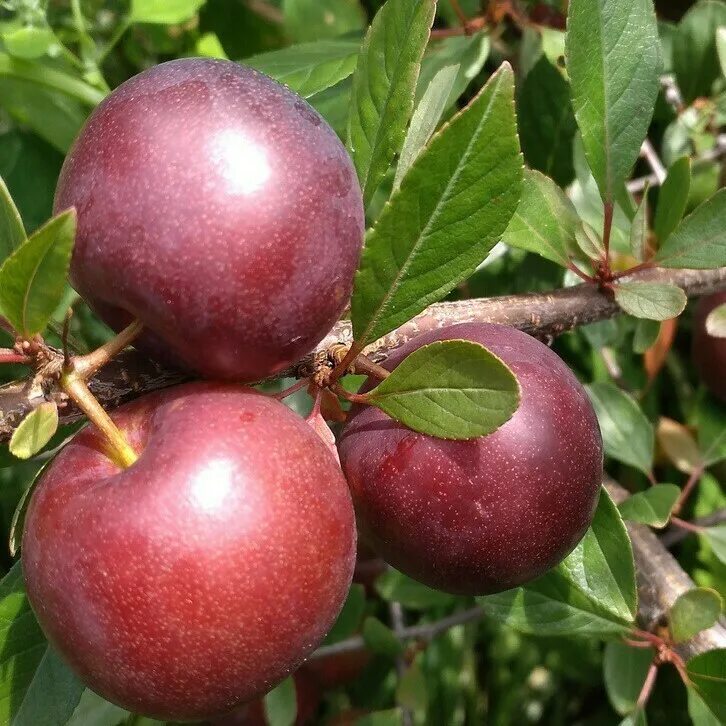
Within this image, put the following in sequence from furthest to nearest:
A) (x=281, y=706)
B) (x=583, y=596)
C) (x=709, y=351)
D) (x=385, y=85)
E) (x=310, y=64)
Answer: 1. (x=709, y=351)
2. (x=281, y=706)
3. (x=310, y=64)
4. (x=583, y=596)
5. (x=385, y=85)

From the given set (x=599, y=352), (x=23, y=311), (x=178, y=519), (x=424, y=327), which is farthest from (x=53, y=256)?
(x=599, y=352)

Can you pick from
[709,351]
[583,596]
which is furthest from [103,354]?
[709,351]

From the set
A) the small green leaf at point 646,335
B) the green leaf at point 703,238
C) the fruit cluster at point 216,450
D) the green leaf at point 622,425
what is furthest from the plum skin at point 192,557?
the green leaf at point 622,425

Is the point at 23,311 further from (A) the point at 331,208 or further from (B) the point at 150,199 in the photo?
(A) the point at 331,208

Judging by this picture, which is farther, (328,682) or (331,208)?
(328,682)

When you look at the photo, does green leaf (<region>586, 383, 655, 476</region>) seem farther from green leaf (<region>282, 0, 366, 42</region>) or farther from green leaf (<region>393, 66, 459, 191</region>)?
green leaf (<region>282, 0, 366, 42</region>)

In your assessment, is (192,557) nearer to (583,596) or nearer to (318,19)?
(583,596)

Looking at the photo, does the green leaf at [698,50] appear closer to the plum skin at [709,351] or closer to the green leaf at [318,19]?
the plum skin at [709,351]
